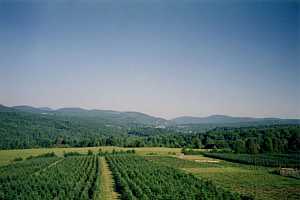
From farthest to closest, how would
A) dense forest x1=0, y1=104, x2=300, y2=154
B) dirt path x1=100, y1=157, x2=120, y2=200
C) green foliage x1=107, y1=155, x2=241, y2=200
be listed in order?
dense forest x1=0, y1=104, x2=300, y2=154
dirt path x1=100, y1=157, x2=120, y2=200
green foliage x1=107, y1=155, x2=241, y2=200

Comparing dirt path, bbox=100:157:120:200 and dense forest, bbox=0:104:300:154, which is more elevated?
dense forest, bbox=0:104:300:154

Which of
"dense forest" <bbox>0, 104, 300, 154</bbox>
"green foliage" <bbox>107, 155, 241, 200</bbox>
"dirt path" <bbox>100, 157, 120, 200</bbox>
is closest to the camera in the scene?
"green foliage" <bbox>107, 155, 241, 200</bbox>

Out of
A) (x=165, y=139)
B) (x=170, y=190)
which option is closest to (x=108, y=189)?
(x=170, y=190)

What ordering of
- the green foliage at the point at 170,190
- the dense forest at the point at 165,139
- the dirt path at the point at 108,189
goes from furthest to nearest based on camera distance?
the dense forest at the point at 165,139
the dirt path at the point at 108,189
the green foliage at the point at 170,190

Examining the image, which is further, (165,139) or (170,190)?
(165,139)

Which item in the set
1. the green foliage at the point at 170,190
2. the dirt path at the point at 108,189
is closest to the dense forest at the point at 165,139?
the green foliage at the point at 170,190

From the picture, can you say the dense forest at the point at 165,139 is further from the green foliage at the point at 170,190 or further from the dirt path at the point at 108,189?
the dirt path at the point at 108,189

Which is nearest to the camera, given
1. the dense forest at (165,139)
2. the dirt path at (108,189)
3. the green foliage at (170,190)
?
the green foliage at (170,190)

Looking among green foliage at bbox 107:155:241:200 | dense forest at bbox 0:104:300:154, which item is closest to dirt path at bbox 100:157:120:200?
green foliage at bbox 107:155:241:200

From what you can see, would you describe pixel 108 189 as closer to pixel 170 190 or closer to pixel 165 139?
pixel 170 190

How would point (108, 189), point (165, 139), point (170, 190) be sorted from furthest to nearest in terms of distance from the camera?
point (165, 139)
point (108, 189)
point (170, 190)

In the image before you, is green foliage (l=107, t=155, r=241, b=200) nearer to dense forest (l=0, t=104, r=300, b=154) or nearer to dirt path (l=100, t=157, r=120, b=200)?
dirt path (l=100, t=157, r=120, b=200)

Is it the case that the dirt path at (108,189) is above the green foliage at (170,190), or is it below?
below

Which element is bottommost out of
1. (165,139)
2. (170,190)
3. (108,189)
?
(108,189)
